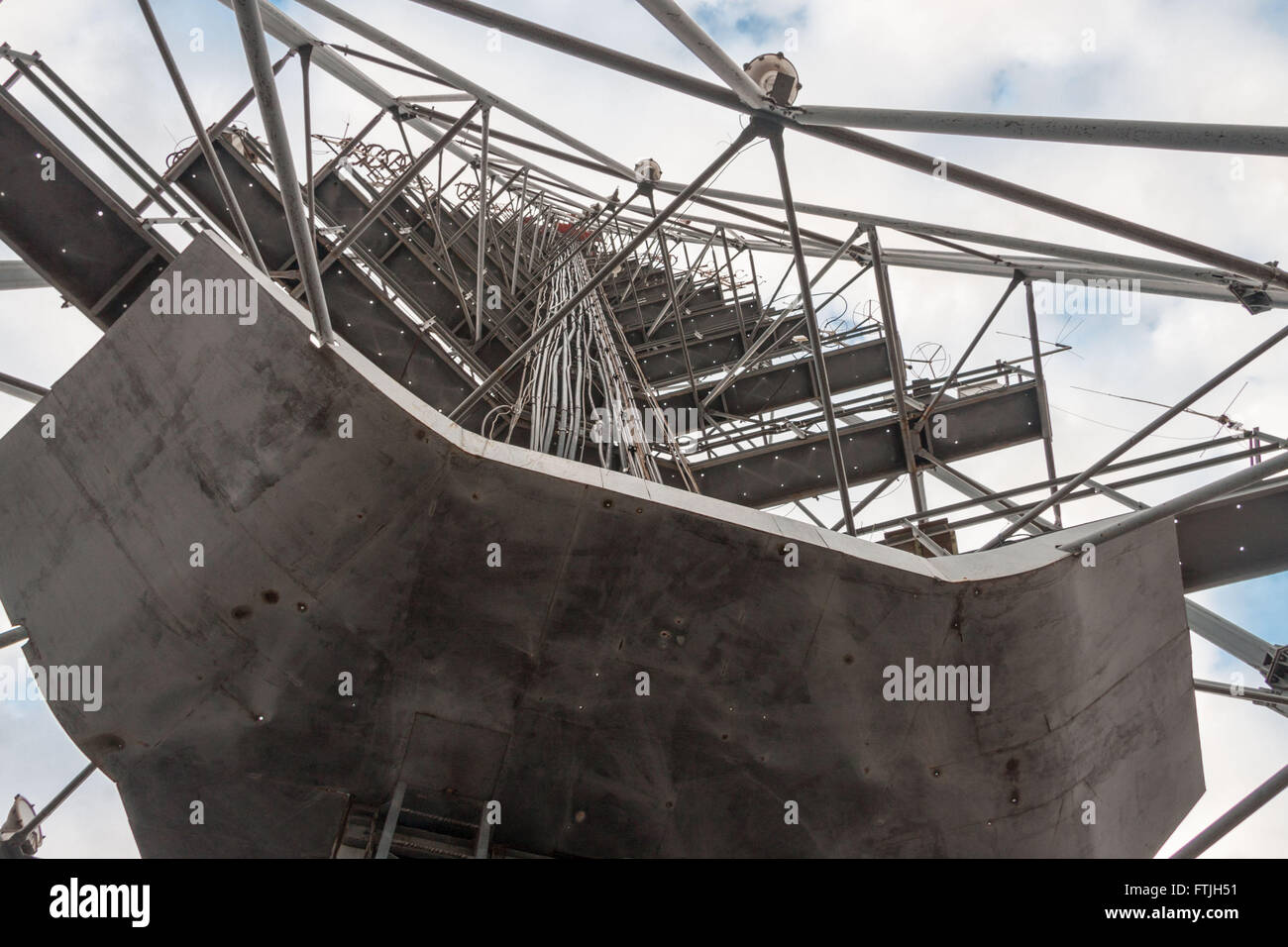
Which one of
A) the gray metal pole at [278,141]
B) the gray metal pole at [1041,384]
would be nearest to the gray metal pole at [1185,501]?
the gray metal pole at [1041,384]

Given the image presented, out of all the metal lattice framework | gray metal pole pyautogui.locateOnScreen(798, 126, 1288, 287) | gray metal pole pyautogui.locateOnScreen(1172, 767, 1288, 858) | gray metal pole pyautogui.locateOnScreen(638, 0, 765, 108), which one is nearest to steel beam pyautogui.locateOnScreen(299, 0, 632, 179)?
the metal lattice framework

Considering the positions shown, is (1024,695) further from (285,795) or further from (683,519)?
(285,795)

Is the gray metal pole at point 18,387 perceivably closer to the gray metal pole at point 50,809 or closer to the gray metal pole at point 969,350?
the gray metal pole at point 50,809

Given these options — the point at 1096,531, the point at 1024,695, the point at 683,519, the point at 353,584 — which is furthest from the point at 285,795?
the point at 1096,531

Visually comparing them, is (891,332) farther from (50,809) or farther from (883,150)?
(50,809)

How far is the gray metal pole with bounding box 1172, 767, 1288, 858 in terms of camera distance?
5453 millimetres

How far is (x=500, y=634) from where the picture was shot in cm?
611

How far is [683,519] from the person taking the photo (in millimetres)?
5867

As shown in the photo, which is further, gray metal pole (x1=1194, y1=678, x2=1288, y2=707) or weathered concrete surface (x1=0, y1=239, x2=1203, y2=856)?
gray metal pole (x1=1194, y1=678, x2=1288, y2=707)

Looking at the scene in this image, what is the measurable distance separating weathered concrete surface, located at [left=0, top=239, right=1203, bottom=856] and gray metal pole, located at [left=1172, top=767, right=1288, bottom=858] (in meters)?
0.99

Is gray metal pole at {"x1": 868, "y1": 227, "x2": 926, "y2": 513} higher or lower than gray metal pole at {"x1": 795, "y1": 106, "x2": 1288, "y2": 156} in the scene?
higher

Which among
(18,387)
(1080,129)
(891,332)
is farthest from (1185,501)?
(18,387)

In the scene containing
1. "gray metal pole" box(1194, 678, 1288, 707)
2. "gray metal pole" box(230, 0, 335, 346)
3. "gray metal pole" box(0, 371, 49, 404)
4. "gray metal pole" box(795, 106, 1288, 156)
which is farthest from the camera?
"gray metal pole" box(0, 371, 49, 404)

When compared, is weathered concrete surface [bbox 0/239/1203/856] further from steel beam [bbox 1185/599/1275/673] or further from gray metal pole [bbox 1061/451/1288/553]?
steel beam [bbox 1185/599/1275/673]
